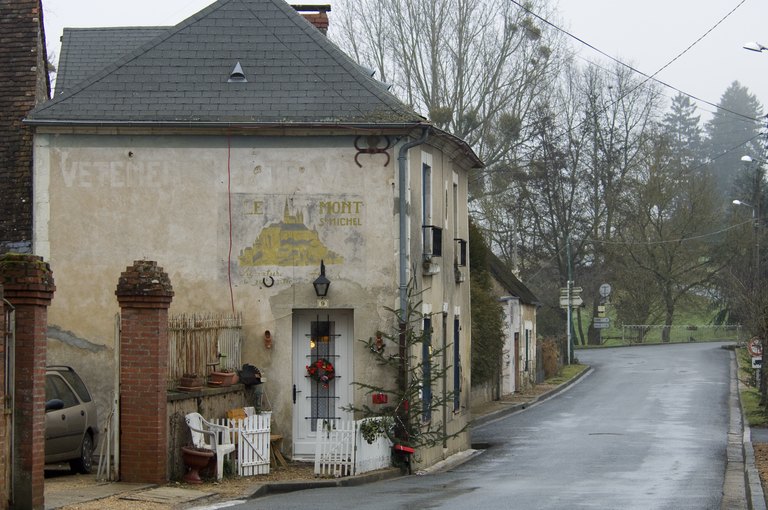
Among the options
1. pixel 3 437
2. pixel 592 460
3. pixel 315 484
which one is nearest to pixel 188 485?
pixel 315 484

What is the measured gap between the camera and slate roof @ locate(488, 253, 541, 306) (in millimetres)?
41844

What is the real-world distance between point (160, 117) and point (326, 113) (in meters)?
2.77

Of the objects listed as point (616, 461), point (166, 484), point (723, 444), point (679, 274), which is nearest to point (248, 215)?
point (166, 484)

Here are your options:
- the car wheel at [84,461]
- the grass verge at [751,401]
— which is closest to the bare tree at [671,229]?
the grass verge at [751,401]

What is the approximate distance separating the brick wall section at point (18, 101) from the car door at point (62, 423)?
14.5ft

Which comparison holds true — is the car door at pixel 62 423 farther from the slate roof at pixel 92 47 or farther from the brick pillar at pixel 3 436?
the slate roof at pixel 92 47

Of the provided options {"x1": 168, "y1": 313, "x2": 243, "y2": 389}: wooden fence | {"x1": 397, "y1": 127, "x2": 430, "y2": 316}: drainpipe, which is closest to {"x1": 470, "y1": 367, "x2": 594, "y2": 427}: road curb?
{"x1": 397, "y1": 127, "x2": 430, "y2": 316}: drainpipe

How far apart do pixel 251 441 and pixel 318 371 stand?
2495 mm

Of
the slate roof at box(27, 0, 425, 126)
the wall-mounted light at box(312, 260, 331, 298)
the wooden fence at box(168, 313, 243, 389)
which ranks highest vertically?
the slate roof at box(27, 0, 425, 126)

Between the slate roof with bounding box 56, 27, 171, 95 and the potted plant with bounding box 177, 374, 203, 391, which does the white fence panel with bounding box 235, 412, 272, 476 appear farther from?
the slate roof with bounding box 56, 27, 171, 95

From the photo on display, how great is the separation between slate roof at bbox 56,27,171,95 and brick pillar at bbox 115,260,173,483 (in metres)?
9.72

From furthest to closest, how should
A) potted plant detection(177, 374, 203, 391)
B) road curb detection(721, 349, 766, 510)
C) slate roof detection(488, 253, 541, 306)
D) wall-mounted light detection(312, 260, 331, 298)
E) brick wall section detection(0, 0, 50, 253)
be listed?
slate roof detection(488, 253, 541, 306)
brick wall section detection(0, 0, 50, 253)
wall-mounted light detection(312, 260, 331, 298)
potted plant detection(177, 374, 203, 391)
road curb detection(721, 349, 766, 510)

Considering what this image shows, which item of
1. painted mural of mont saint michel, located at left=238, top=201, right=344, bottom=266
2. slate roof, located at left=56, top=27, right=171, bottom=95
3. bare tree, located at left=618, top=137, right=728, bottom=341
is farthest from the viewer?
bare tree, located at left=618, top=137, right=728, bottom=341

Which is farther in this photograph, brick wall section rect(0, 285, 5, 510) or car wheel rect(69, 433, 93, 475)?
car wheel rect(69, 433, 93, 475)
